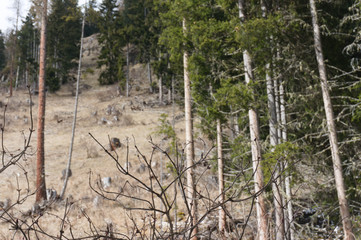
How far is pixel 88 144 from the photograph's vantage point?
18.5m

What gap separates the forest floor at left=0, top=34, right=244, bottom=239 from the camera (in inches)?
409

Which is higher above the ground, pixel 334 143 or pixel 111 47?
pixel 111 47

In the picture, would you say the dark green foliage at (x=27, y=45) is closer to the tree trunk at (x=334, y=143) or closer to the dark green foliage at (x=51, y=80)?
the dark green foliage at (x=51, y=80)

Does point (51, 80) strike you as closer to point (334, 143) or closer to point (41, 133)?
point (41, 133)

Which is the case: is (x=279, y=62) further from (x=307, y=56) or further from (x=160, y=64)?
(x=160, y=64)

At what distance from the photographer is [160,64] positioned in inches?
1063

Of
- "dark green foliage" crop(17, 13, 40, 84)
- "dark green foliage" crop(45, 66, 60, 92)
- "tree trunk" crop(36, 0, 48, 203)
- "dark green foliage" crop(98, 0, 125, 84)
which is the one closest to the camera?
"tree trunk" crop(36, 0, 48, 203)

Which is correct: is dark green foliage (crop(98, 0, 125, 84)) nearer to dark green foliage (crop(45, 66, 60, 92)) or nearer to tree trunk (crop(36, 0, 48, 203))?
dark green foliage (crop(45, 66, 60, 92))

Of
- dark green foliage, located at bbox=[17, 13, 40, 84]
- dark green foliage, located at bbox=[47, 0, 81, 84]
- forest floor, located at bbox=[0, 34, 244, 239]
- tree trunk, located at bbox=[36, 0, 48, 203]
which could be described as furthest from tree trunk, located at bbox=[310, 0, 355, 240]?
dark green foliage, located at bbox=[17, 13, 40, 84]

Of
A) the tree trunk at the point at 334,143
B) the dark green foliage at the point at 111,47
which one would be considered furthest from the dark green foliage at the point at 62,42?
the tree trunk at the point at 334,143

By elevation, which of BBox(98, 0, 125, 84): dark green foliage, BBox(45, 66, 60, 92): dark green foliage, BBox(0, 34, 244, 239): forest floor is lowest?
BBox(0, 34, 244, 239): forest floor

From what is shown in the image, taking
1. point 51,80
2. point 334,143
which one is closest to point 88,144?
point 334,143

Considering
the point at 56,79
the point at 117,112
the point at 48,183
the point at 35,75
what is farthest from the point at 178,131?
the point at 35,75

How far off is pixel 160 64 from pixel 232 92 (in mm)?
20561
